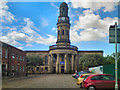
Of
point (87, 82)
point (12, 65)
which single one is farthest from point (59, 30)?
point (87, 82)

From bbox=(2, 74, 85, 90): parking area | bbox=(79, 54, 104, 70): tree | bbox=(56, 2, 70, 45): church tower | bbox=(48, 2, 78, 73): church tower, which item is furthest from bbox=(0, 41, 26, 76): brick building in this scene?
bbox=(56, 2, 70, 45): church tower

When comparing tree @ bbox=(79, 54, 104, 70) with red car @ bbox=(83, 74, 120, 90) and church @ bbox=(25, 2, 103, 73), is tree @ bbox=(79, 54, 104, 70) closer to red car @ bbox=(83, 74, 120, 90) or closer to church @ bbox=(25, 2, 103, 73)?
church @ bbox=(25, 2, 103, 73)

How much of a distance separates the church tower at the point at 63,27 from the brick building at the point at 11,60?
116 ft

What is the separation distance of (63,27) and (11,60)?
46990 mm

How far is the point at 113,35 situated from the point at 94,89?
4.79 metres


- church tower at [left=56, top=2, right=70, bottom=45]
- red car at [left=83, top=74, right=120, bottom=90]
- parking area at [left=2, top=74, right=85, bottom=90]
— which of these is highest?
church tower at [left=56, top=2, right=70, bottom=45]

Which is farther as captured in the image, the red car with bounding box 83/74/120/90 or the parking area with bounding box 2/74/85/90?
the parking area with bounding box 2/74/85/90

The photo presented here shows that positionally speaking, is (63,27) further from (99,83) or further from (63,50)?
(99,83)

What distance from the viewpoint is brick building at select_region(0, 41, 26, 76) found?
A: 110 feet

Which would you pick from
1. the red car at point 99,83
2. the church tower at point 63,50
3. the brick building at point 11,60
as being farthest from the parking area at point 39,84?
the church tower at point 63,50

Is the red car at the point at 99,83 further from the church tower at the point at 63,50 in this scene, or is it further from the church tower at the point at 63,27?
the church tower at the point at 63,27

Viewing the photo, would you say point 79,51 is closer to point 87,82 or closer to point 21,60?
point 21,60

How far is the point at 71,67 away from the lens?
79.8m

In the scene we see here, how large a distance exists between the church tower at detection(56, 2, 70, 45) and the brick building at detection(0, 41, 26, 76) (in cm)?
3529
